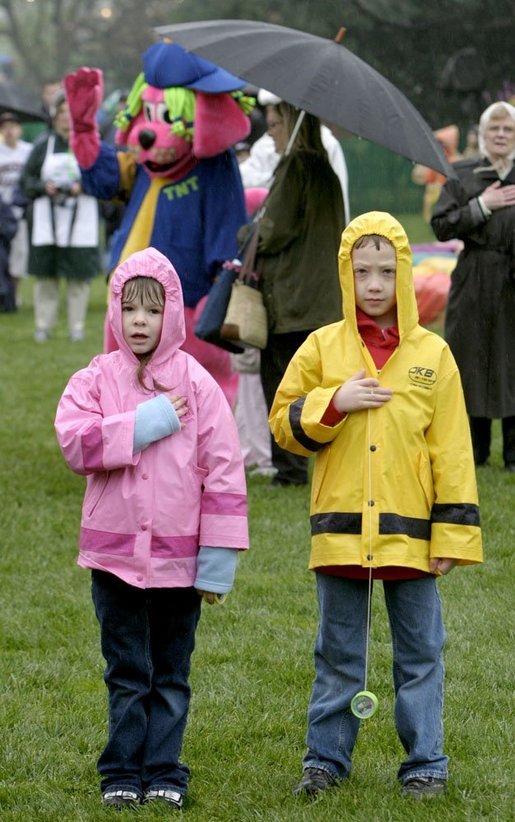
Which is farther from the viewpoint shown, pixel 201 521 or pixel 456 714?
pixel 456 714

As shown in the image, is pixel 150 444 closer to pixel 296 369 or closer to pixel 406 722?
pixel 296 369

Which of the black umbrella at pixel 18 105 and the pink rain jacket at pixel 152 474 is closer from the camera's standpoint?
the pink rain jacket at pixel 152 474

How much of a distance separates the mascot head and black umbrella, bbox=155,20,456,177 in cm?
79

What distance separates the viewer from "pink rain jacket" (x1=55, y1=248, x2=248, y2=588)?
4125 millimetres

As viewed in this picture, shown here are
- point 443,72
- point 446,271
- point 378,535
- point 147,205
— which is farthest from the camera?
point 443,72

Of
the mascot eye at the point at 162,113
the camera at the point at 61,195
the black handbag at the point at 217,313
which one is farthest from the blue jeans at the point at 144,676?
the camera at the point at 61,195

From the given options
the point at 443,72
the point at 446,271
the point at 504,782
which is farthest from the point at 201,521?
the point at 443,72

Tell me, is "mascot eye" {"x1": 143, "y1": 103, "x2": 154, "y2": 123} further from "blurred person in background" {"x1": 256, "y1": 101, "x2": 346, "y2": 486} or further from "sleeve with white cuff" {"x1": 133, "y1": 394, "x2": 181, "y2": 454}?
"sleeve with white cuff" {"x1": 133, "y1": 394, "x2": 181, "y2": 454}

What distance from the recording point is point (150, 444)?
13.6 ft

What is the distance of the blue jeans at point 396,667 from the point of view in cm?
421

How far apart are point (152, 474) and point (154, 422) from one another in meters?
0.15

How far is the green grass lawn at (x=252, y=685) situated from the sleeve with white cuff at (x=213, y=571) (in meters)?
0.65

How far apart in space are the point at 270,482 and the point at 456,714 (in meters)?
3.73

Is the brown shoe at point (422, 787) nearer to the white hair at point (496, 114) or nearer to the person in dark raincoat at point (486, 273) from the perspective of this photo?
the person in dark raincoat at point (486, 273)
